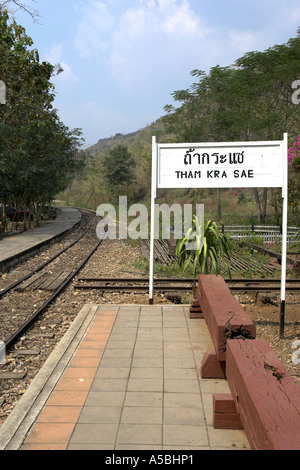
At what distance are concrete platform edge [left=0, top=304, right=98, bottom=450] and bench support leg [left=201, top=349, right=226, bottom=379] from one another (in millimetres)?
1484

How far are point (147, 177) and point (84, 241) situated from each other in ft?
139

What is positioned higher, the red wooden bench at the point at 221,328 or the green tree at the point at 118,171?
the green tree at the point at 118,171

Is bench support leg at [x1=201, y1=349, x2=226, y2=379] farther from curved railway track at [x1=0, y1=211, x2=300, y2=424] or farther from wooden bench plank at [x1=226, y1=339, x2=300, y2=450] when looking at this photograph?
curved railway track at [x1=0, y1=211, x2=300, y2=424]

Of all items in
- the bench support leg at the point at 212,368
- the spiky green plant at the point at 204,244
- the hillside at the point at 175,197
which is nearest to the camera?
the bench support leg at the point at 212,368

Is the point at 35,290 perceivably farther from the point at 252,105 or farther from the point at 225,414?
the point at 252,105

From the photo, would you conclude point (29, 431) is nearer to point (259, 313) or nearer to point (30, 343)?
point (30, 343)

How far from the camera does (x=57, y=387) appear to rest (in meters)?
4.18

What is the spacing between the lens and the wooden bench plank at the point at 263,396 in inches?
93.7

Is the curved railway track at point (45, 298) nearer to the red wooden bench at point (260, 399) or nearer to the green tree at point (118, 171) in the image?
the red wooden bench at point (260, 399)

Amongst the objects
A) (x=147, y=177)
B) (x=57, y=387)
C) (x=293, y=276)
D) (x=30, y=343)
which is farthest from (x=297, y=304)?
(x=147, y=177)

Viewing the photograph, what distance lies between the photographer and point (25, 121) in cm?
1800

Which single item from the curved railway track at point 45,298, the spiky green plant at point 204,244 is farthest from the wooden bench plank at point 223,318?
the curved railway track at point 45,298

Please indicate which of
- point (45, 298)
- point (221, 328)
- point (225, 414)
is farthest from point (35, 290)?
point (225, 414)

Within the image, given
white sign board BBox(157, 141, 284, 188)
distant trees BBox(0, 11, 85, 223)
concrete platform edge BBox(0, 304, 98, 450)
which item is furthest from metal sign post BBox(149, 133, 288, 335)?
distant trees BBox(0, 11, 85, 223)
